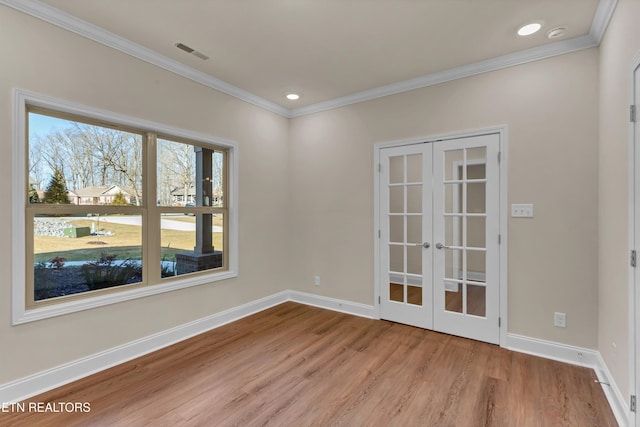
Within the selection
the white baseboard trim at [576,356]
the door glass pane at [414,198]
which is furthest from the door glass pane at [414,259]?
the white baseboard trim at [576,356]

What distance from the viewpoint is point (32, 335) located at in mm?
2209

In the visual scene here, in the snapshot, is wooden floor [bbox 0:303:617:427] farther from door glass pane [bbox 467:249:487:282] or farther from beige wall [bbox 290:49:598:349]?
door glass pane [bbox 467:249:487:282]

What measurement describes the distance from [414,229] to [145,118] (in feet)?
9.94

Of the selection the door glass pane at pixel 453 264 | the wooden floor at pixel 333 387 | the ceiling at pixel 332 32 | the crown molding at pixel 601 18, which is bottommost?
the wooden floor at pixel 333 387

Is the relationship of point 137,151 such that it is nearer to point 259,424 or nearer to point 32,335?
point 32,335

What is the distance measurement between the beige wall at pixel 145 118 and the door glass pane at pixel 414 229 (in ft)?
6.01

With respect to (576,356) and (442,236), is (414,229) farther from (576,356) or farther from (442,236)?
(576,356)

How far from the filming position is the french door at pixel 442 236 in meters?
3.05

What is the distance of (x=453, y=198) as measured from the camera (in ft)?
10.7

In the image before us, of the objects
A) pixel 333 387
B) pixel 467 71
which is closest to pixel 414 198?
pixel 467 71

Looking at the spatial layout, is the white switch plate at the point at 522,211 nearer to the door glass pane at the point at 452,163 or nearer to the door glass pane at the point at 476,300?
the door glass pane at the point at 452,163

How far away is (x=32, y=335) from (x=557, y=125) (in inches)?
181

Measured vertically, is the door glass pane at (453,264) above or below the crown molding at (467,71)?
below

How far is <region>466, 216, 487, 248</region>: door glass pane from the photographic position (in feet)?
10.2
